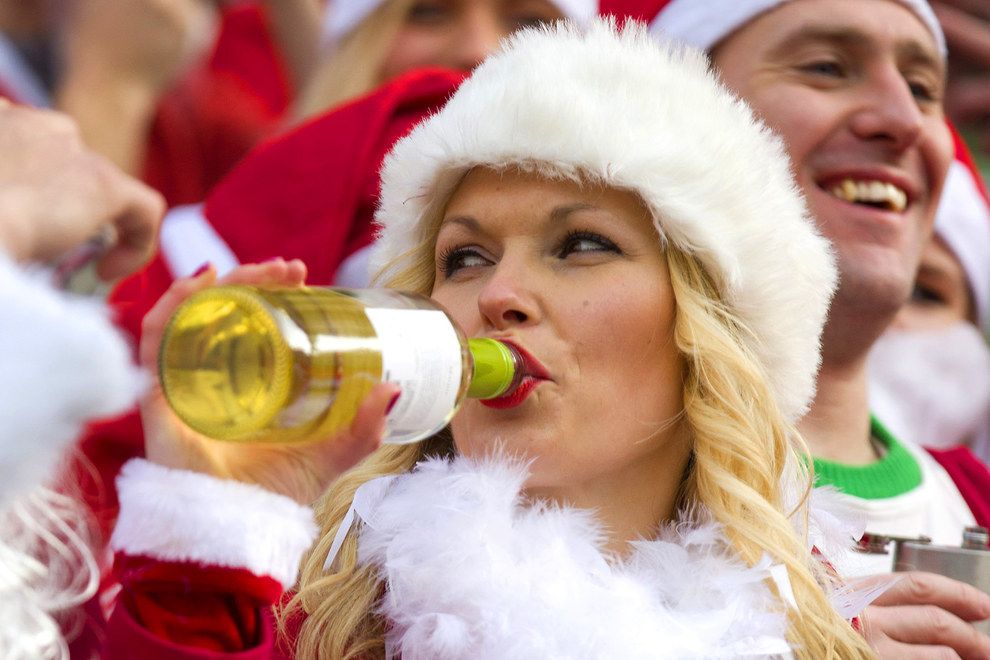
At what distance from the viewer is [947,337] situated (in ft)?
11.7

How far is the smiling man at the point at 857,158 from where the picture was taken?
2.49 meters

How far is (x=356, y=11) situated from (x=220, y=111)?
1.07m

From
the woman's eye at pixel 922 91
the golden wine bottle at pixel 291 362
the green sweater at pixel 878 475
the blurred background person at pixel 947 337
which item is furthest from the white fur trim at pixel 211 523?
the blurred background person at pixel 947 337

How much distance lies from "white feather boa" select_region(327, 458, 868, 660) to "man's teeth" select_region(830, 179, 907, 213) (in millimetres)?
904

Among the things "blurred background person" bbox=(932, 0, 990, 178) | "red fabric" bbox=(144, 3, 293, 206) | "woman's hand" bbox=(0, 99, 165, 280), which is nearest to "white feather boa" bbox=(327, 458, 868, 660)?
"woman's hand" bbox=(0, 99, 165, 280)

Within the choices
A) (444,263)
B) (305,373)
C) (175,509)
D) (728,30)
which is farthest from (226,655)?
(728,30)

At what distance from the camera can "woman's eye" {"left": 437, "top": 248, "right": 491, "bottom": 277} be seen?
1.92 metres

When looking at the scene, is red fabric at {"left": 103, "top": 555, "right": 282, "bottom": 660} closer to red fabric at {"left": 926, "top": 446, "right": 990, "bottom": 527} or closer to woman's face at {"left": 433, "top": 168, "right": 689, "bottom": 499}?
woman's face at {"left": 433, "top": 168, "right": 689, "bottom": 499}

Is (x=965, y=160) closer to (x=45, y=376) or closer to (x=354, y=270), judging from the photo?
(x=354, y=270)

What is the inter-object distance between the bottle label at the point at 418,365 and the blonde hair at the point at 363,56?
69.3 inches

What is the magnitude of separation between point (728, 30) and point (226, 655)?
5.28ft

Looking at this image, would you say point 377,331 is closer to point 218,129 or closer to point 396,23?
point 396,23

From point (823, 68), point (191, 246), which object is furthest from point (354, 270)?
point (823, 68)

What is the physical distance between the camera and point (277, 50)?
439 cm
